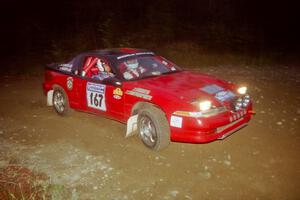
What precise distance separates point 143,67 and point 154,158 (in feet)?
6.05

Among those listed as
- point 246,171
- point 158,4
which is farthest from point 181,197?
point 158,4

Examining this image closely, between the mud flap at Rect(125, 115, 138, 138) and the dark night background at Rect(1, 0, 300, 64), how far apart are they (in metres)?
9.15

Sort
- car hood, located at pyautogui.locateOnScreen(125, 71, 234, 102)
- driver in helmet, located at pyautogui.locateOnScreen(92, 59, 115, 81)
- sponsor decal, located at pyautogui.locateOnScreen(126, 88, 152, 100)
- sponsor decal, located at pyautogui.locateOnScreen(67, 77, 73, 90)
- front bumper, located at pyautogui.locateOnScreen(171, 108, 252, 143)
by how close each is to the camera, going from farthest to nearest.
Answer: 1. sponsor decal, located at pyautogui.locateOnScreen(67, 77, 73, 90)
2. driver in helmet, located at pyautogui.locateOnScreen(92, 59, 115, 81)
3. sponsor decal, located at pyautogui.locateOnScreen(126, 88, 152, 100)
4. car hood, located at pyautogui.locateOnScreen(125, 71, 234, 102)
5. front bumper, located at pyautogui.locateOnScreen(171, 108, 252, 143)

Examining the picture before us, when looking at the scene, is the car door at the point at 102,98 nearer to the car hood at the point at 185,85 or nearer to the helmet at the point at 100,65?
the helmet at the point at 100,65

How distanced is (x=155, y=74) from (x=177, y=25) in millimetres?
15513

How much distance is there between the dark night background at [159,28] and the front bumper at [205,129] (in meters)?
9.24

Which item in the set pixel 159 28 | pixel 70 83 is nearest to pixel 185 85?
pixel 70 83

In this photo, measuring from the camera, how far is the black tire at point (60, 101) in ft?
23.3

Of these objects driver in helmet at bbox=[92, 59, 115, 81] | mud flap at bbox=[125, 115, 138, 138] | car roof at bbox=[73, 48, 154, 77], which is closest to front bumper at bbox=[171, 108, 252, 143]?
mud flap at bbox=[125, 115, 138, 138]

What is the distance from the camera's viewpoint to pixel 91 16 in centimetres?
2223

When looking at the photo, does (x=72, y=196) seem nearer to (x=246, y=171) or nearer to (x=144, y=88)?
(x=144, y=88)

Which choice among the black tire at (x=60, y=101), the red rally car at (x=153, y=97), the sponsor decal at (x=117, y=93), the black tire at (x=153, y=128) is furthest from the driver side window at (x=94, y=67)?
the black tire at (x=153, y=128)

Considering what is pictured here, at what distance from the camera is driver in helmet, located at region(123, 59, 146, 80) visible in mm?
5844

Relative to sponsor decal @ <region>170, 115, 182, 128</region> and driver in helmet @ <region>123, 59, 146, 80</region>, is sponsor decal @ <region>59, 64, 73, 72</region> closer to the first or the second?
driver in helmet @ <region>123, 59, 146, 80</region>
